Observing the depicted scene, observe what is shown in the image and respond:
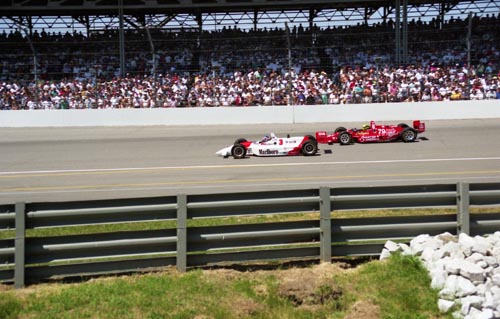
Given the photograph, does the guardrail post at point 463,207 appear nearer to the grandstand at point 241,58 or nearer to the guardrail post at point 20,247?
the guardrail post at point 20,247

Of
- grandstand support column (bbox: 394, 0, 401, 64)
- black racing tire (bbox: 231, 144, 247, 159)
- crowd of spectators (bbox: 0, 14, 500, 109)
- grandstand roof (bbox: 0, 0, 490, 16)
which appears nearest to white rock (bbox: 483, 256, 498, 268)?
black racing tire (bbox: 231, 144, 247, 159)

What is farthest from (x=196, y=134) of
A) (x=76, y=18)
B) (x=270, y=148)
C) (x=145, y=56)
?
(x=76, y=18)

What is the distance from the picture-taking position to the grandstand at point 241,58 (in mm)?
23812

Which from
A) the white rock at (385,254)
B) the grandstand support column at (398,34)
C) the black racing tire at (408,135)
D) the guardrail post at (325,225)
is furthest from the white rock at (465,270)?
the grandstand support column at (398,34)

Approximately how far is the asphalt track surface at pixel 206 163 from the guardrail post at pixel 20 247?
624cm

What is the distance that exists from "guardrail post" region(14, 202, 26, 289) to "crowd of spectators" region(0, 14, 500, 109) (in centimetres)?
1865

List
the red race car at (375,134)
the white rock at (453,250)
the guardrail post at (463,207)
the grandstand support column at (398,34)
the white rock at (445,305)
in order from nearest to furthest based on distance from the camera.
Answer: the white rock at (445,305), the white rock at (453,250), the guardrail post at (463,207), the red race car at (375,134), the grandstand support column at (398,34)

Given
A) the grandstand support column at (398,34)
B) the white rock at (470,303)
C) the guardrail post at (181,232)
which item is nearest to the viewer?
the white rock at (470,303)

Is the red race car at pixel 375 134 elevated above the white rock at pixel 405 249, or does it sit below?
above

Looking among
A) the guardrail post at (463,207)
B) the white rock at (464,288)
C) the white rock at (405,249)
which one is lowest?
the white rock at (464,288)

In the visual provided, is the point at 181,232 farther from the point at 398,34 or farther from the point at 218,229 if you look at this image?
the point at 398,34

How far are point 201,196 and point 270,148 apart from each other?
1071 centimetres

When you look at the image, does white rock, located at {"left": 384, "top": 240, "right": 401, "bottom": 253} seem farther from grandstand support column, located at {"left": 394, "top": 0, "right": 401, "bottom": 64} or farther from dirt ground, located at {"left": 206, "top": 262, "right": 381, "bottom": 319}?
grandstand support column, located at {"left": 394, "top": 0, "right": 401, "bottom": 64}

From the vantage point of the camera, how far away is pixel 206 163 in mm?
16016
